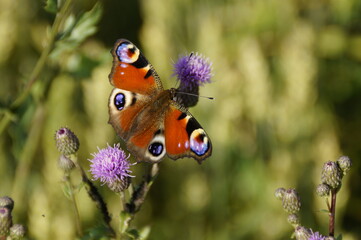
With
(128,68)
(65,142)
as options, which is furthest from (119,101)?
(65,142)

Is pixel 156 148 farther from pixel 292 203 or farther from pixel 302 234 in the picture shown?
pixel 302 234

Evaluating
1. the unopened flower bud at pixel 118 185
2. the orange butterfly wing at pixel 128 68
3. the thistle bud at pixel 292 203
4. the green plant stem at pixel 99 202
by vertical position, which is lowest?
the green plant stem at pixel 99 202

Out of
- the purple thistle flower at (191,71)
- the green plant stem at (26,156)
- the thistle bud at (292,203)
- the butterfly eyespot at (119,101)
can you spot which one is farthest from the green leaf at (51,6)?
the thistle bud at (292,203)

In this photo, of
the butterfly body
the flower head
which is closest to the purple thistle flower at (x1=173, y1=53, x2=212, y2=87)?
the butterfly body

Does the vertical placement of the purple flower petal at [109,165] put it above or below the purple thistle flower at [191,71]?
below

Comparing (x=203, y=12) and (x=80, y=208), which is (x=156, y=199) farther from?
(x=203, y=12)

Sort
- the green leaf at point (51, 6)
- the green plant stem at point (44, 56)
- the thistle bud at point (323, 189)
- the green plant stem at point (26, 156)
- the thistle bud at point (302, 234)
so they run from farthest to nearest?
the green plant stem at point (26, 156) → the green plant stem at point (44, 56) → the green leaf at point (51, 6) → the thistle bud at point (323, 189) → the thistle bud at point (302, 234)

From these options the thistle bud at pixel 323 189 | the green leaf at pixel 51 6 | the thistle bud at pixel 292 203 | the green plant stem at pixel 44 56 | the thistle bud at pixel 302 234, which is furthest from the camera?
the green plant stem at pixel 44 56

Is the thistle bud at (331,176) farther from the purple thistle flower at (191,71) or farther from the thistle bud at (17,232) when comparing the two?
the thistle bud at (17,232)
